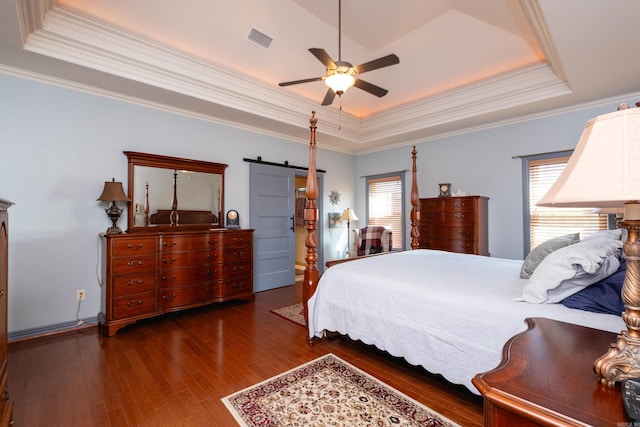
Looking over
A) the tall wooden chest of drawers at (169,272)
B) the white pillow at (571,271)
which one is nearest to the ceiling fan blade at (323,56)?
the white pillow at (571,271)

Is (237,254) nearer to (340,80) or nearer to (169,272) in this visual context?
(169,272)

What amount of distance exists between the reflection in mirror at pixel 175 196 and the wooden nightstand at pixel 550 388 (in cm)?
384

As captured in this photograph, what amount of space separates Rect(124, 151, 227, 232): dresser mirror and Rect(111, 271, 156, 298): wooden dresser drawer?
0.65 metres

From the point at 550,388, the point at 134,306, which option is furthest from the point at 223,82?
the point at 550,388

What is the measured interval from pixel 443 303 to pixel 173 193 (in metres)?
3.49

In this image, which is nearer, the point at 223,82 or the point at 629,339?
the point at 629,339

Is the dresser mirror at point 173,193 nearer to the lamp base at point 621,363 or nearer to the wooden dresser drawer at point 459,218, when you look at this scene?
the wooden dresser drawer at point 459,218

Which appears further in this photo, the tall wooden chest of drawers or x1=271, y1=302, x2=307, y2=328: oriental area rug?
x1=271, y1=302, x2=307, y2=328: oriental area rug

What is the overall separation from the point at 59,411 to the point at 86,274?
183 centimetres

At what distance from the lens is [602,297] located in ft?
4.67

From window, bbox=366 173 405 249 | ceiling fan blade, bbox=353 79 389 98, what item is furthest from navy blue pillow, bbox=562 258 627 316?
window, bbox=366 173 405 249

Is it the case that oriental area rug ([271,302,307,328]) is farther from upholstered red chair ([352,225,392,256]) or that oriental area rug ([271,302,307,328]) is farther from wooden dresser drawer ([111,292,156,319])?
upholstered red chair ([352,225,392,256])

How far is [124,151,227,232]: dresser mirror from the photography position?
11.4 feet

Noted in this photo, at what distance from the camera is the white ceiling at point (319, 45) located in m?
2.47
